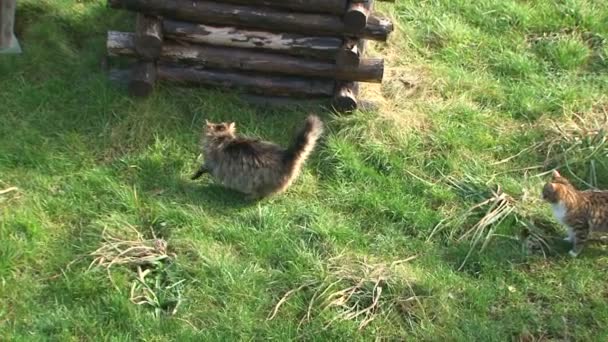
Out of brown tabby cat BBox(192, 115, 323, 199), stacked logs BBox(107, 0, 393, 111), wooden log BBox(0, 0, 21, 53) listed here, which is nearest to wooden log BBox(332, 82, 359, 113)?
stacked logs BBox(107, 0, 393, 111)

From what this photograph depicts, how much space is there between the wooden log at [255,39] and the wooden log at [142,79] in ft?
0.97

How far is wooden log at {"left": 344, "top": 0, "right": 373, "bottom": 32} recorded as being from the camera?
19.6ft

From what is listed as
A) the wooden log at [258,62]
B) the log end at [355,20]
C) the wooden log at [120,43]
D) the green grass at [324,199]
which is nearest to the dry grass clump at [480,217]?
the green grass at [324,199]

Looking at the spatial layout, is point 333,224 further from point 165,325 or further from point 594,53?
point 594,53

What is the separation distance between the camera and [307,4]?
236 inches

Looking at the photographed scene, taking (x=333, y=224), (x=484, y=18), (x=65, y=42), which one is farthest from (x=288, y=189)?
(x=484, y=18)

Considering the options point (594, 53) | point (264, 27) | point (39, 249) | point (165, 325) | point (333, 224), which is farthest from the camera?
point (594, 53)

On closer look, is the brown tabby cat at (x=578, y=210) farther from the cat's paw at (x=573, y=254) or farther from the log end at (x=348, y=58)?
the log end at (x=348, y=58)

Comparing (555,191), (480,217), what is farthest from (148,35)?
(555,191)

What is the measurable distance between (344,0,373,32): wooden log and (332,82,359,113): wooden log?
51 cm

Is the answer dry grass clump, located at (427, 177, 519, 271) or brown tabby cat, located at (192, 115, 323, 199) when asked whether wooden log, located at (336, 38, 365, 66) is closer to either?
brown tabby cat, located at (192, 115, 323, 199)

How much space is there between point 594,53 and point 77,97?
4524 millimetres

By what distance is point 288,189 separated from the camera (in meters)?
5.80

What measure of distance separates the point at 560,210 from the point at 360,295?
1483 mm
